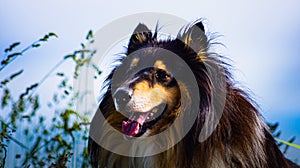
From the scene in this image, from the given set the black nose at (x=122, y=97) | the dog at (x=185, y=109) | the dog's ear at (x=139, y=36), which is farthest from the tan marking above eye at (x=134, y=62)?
the black nose at (x=122, y=97)

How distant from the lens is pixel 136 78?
452cm

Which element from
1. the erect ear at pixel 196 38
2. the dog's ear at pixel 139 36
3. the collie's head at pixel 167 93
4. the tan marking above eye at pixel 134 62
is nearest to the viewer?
the collie's head at pixel 167 93

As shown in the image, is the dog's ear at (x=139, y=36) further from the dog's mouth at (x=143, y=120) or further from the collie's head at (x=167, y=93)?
the dog's mouth at (x=143, y=120)

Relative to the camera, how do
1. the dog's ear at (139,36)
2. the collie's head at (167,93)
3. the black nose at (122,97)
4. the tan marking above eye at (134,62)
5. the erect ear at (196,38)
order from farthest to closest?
the dog's ear at (139,36)
the tan marking above eye at (134,62)
the erect ear at (196,38)
the collie's head at (167,93)
the black nose at (122,97)

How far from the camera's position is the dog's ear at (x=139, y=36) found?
16.4ft

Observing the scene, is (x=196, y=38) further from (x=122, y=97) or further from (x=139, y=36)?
(x=122, y=97)

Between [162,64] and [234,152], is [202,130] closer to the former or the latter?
[234,152]

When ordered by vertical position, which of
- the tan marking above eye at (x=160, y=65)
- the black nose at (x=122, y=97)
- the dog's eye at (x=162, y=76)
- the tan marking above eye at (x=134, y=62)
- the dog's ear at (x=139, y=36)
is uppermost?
the dog's ear at (x=139, y=36)

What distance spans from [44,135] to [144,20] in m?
1.94

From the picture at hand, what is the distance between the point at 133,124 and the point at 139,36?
828 millimetres

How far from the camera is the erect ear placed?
15.3 feet

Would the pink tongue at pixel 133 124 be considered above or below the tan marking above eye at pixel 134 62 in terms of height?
below

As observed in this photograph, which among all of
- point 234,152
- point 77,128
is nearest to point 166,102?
point 234,152

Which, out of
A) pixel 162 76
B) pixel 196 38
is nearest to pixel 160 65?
pixel 162 76
